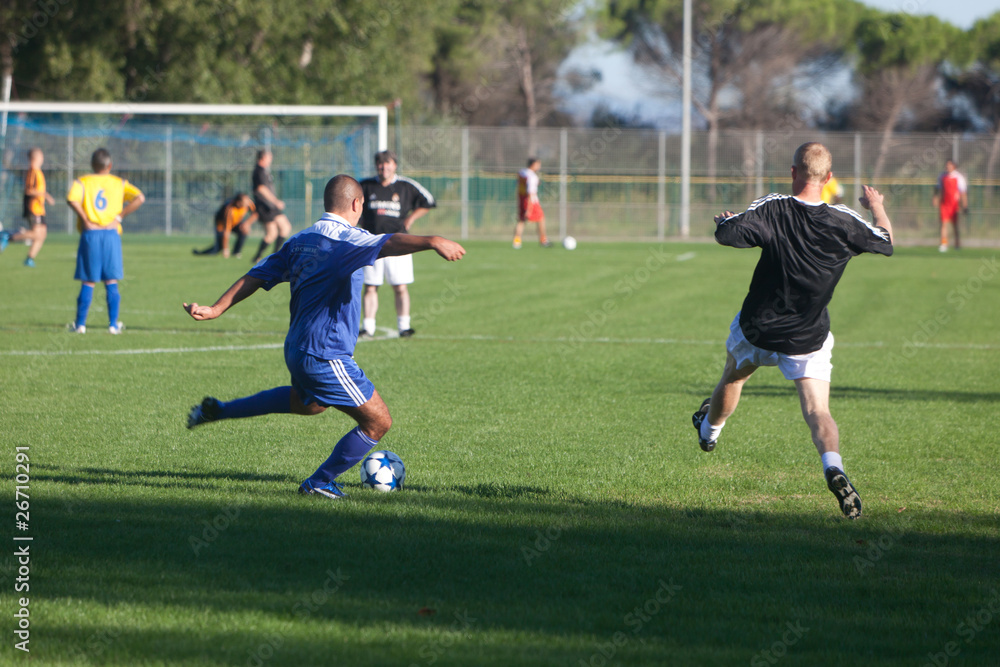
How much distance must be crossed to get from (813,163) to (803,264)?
48 cm

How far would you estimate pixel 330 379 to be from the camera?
4867 mm

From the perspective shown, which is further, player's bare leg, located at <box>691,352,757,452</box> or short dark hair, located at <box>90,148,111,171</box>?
short dark hair, located at <box>90,148,111,171</box>

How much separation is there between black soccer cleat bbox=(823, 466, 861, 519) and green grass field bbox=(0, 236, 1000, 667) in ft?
0.50

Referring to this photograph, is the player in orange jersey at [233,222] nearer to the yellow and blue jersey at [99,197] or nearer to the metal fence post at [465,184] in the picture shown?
the metal fence post at [465,184]

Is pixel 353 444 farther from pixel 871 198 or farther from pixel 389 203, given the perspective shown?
pixel 389 203

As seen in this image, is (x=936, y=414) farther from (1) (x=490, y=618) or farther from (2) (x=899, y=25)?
(2) (x=899, y=25)

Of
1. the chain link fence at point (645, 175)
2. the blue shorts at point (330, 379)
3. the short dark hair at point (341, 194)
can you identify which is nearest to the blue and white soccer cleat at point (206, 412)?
the blue shorts at point (330, 379)

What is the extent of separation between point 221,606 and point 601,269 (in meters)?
17.8

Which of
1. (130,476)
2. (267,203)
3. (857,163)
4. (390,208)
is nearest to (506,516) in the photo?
(130,476)

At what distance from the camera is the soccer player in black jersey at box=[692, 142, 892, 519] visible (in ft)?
16.3

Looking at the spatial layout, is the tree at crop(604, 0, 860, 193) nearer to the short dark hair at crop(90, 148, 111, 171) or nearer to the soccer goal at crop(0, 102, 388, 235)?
the soccer goal at crop(0, 102, 388, 235)

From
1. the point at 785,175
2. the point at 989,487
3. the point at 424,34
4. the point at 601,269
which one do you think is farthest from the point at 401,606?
the point at 424,34

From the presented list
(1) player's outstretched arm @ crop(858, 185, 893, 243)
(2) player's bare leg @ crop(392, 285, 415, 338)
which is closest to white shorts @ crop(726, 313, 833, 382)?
(1) player's outstretched arm @ crop(858, 185, 893, 243)

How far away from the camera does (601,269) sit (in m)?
21.0
